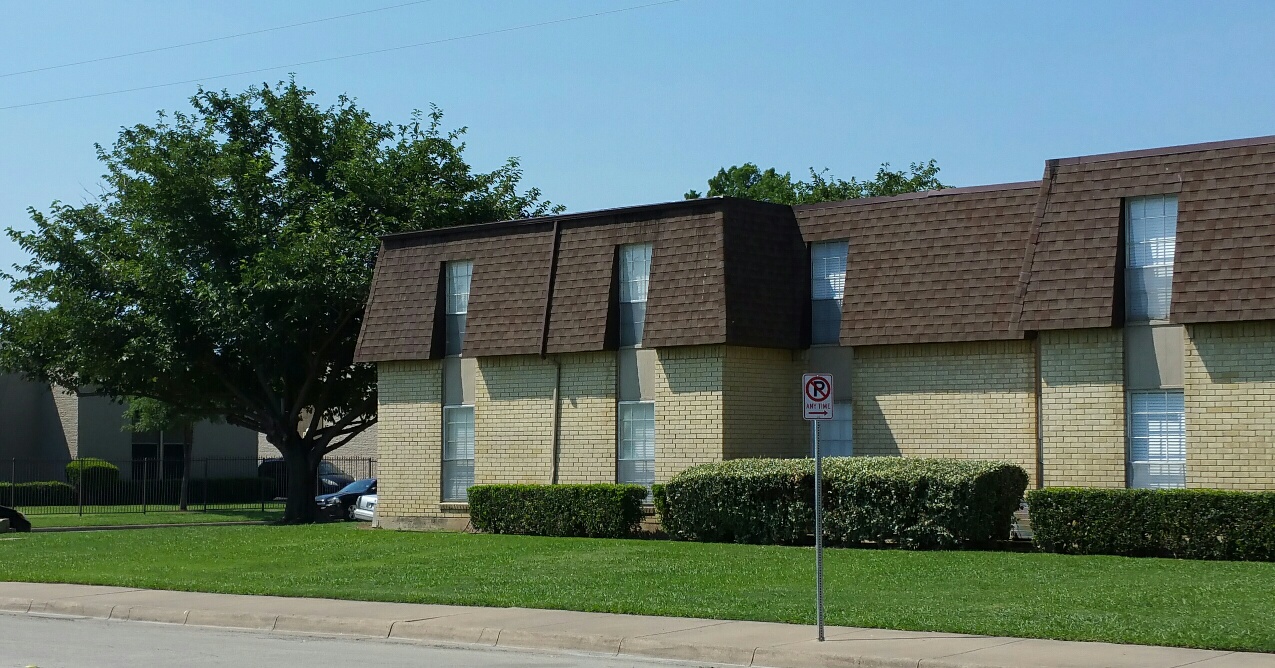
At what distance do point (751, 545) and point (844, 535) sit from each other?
62.4 inches

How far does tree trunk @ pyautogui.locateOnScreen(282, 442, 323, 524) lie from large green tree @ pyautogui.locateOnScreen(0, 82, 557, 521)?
55 mm

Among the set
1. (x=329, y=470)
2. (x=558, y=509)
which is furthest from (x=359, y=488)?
(x=329, y=470)

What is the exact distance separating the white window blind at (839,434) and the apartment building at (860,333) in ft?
0.18

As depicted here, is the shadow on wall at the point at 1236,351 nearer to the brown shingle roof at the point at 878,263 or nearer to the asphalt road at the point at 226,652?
the brown shingle roof at the point at 878,263

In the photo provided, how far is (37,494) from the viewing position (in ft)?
168

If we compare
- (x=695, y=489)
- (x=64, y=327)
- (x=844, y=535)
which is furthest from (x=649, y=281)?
(x=64, y=327)

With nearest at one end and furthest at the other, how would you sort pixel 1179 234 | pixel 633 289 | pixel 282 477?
pixel 1179 234
pixel 633 289
pixel 282 477

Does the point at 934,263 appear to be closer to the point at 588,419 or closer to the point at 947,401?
the point at 947,401

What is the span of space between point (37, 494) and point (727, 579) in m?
39.9

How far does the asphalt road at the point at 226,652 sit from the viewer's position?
1265 centimetres

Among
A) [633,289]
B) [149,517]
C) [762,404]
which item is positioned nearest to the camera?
[762,404]

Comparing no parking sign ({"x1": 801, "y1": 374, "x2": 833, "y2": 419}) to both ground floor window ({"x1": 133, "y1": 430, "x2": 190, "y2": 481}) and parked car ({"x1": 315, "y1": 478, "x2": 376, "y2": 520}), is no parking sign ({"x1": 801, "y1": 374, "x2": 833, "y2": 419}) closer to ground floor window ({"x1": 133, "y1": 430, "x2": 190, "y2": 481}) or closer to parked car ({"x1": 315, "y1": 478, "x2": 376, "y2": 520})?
parked car ({"x1": 315, "y1": 478, "x2": 376, "y2": 520})

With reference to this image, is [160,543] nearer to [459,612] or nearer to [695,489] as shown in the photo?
[695,489]

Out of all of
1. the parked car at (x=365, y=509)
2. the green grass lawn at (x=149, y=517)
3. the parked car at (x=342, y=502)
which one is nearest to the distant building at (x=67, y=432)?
the green grass lawn at (x=149, y=517)
